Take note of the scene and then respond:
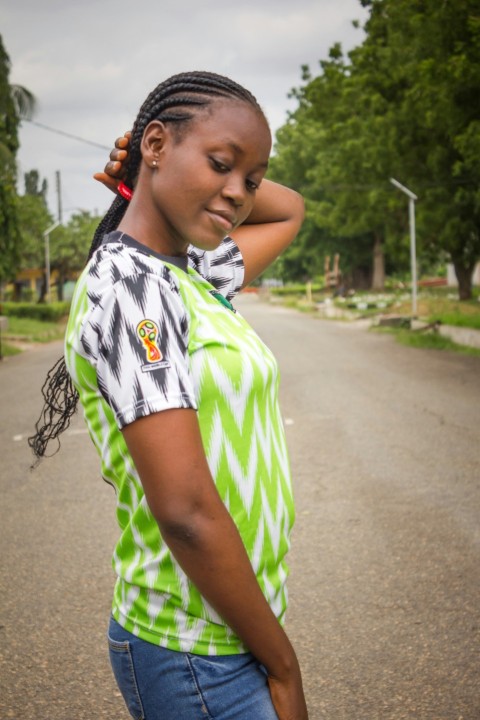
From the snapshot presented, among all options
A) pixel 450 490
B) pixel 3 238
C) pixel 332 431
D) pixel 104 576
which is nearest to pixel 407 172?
pixel 3 238

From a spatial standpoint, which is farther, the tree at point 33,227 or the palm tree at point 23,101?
the tree at point 33,227

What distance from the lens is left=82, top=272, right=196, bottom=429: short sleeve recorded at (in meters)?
1.31

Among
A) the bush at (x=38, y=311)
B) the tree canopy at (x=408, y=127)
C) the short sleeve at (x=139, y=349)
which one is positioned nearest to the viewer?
the short sleeve at (x=139, y=349)

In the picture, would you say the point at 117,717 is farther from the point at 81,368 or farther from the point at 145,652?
the point at 81,368

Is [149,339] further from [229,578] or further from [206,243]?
[229,578]

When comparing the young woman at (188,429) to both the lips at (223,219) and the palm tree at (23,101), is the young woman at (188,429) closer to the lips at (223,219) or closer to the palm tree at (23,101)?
the lips at (223,219)

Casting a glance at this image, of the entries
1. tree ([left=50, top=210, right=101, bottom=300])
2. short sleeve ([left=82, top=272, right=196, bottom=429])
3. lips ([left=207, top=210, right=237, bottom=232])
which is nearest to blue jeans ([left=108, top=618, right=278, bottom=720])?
short sleeve ([left=82, top=272, right=196, bottom=429])

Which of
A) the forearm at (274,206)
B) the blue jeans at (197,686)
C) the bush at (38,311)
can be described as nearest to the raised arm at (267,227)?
the forearm at (274,206)

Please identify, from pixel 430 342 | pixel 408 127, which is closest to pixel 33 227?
pixel 408 127

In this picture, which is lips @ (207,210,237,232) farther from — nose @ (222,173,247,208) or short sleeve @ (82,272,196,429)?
short sleeve @ (82,272,196,429)

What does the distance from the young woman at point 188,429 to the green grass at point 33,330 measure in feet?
83.7

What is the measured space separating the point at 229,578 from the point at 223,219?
628mm

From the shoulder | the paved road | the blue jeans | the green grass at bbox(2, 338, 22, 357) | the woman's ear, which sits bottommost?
the green grass at bbox(2, 338, 22, 357)

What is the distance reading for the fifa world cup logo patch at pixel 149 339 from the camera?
1321mm
